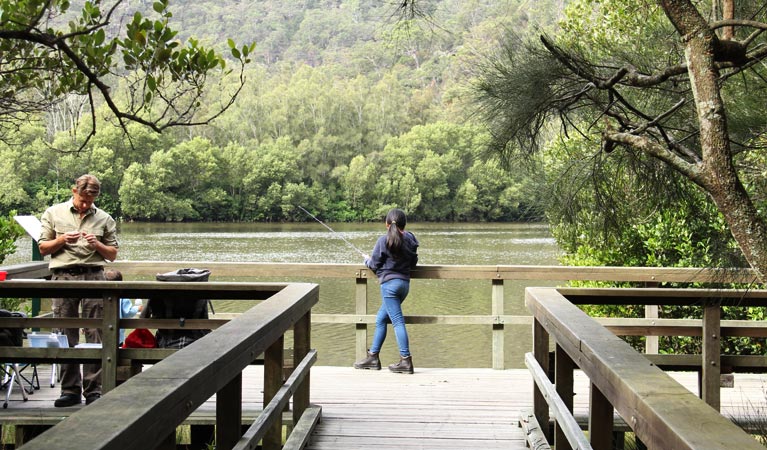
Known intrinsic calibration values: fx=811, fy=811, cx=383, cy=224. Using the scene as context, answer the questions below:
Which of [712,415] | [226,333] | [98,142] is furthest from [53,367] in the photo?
[98,142]

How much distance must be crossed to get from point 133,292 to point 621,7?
875 centimetres

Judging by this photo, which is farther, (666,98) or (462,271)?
(462,271)

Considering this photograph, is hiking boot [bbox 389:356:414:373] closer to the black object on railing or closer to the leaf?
the black object on railing

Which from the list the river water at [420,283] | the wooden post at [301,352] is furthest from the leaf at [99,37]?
the river water at [420,283]

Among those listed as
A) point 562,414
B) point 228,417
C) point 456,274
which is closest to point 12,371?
point 456,274

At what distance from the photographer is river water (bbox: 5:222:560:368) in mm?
14484

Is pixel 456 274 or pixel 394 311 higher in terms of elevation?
pixel 456 274

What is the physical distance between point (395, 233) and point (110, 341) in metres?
2.45

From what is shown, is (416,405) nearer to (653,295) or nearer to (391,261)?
(391,261)

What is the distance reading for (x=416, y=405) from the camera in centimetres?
499

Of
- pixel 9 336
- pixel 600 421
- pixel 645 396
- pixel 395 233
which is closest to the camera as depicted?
pixel 645 396

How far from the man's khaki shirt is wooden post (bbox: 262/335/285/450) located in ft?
7.99

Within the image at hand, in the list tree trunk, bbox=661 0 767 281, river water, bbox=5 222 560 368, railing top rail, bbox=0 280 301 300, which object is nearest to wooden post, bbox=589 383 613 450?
tree trunk, bbox=661 0 767 281

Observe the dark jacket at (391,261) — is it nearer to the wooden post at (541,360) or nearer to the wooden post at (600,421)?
the wooden post at (541,360)
